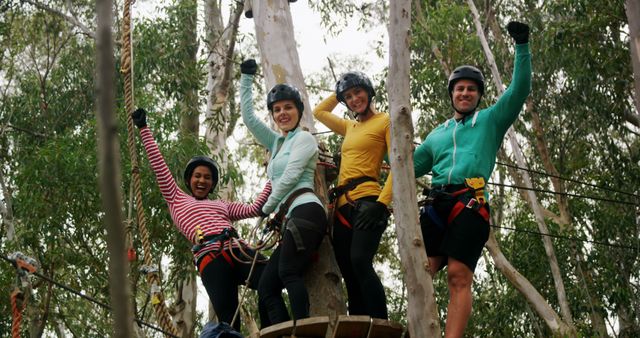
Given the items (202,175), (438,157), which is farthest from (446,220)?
(202,175)

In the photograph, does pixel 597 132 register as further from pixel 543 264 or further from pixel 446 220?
pixel 446 220

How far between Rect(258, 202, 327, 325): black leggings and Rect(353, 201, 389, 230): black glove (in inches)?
8.6

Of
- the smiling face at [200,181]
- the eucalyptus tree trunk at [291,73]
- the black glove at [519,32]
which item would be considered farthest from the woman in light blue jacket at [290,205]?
the black glove at [519,32]

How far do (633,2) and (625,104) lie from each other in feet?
16.5

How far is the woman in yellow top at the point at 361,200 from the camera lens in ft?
12.0

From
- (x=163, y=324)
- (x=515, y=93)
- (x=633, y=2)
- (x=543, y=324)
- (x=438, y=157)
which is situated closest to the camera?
(x=515, y=93)

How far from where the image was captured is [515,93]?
3549 mm

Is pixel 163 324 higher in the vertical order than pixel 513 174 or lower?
lower

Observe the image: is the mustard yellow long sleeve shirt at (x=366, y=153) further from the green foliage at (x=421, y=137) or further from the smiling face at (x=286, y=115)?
the green foliage at (x=421, y=137)

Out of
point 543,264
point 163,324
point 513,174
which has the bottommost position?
point 163,324

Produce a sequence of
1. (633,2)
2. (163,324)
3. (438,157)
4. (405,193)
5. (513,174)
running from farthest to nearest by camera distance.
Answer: (513,174), (633,2), (163,324), (438,157), (405,193)

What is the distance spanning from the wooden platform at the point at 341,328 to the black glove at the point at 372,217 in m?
0.43

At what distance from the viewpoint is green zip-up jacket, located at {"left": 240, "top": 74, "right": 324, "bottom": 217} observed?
4.00 meters

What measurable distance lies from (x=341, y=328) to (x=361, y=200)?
2.08 ft
